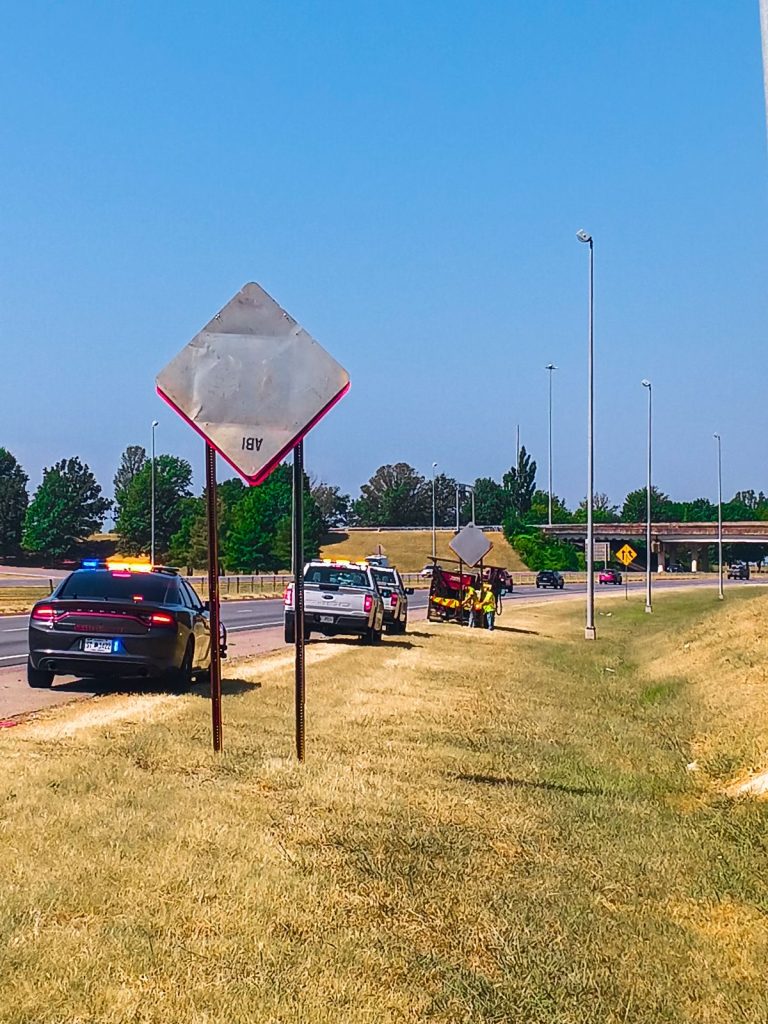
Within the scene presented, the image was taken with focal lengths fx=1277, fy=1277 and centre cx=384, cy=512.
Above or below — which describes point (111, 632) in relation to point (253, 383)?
below

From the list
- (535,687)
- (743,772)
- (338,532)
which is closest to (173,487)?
(338,532)

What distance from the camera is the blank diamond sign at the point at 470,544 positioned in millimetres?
33781

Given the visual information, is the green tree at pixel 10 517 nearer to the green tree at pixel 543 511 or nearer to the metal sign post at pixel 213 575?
the green tree at pixel 543 511

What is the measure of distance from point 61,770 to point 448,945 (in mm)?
3719

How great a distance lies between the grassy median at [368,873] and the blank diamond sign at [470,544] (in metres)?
20.8

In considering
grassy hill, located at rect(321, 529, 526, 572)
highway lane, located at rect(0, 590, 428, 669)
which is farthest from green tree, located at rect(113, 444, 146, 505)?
highway lane, located at rect(0, 590, 428, 669)

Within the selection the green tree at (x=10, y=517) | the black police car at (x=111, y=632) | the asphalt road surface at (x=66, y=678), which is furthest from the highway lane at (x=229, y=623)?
the green tree at (x=10, y=517)

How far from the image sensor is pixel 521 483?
7032 inches

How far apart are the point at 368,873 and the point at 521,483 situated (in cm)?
17342

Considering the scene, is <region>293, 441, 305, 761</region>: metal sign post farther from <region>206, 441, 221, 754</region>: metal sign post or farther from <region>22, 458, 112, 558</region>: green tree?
<region>22, 458, 112, 558</region>: green tree

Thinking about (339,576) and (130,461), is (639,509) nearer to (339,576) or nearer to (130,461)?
(130,461)

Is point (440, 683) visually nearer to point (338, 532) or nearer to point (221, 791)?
point (221, 791)

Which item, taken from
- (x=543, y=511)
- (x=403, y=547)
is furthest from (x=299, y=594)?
(x=543, y=511)

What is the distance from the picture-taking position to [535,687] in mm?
19484
